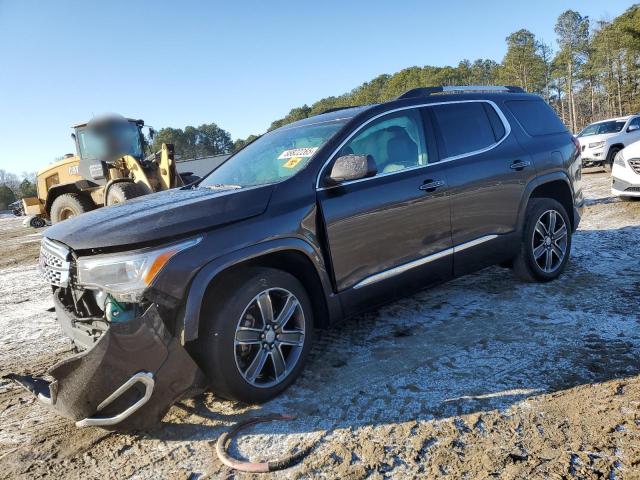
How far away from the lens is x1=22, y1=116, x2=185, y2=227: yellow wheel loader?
10.7 m

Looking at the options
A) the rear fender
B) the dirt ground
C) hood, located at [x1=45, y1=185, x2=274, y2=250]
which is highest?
hood, located at [x1=45, y1=185, x2=274, y2=250]

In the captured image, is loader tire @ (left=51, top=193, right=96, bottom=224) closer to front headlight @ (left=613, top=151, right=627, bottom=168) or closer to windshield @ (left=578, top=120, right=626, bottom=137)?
front headlight @ (left=613, top=151, right=627, bottom=168)

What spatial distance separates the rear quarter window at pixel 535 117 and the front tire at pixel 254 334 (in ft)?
10.0

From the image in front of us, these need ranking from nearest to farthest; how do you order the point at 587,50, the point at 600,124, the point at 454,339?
the point at 454,339 → the point at 600,124 → the point at 587,50

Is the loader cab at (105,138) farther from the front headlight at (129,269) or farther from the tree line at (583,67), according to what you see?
the tree line at (583,67)

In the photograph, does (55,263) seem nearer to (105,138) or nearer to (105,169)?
(105,169)

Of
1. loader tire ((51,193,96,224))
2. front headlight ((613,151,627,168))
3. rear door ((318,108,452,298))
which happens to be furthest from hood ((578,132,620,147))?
loader tire ((51,193,96,224))

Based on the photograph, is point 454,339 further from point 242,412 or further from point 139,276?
point 139,276

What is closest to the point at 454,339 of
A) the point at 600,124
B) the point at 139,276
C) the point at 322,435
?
the point at 322,435

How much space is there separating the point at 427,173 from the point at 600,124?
586 inches

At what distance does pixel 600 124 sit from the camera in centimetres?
1581

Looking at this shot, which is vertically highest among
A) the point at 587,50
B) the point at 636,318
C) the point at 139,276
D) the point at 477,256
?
the point at 587,50

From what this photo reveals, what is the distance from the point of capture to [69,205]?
1162cm

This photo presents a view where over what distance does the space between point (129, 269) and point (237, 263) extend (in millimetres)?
605
